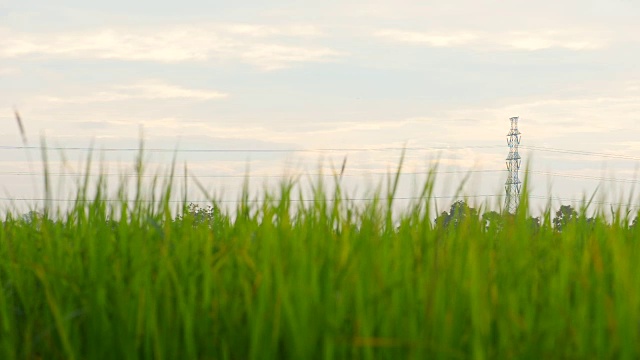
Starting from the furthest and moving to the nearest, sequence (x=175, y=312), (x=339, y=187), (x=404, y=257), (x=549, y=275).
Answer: (x=339, y=187), (x=549, y=275), (x=404, y=257), (x=175, y=312)

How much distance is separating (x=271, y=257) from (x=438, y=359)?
38.0 inches

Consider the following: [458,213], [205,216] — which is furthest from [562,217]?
[205,216]

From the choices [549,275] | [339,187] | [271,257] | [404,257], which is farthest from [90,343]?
[549,275]

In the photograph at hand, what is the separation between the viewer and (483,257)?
139 inches

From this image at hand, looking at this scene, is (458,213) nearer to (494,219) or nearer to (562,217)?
(494,219)

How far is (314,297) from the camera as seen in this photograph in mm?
2842

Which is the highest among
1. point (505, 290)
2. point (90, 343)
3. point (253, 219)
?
point (253, 219)

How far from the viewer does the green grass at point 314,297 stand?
2787mm

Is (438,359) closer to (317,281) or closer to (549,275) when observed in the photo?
(317,281)

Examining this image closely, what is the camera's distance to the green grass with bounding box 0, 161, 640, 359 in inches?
110

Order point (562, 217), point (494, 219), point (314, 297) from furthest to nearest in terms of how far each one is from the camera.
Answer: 1. point (562, 217)
2. point (494, 219)
3. point (314, 297)

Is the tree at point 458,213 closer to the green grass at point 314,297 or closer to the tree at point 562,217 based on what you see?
the green grass at point 314,297

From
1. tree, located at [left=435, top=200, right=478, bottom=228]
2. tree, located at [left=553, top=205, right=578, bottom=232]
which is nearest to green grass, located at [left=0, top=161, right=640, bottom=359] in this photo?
tree, located at [left=435, top=200, right=478, bottom=228]

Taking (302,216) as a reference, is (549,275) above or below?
below
